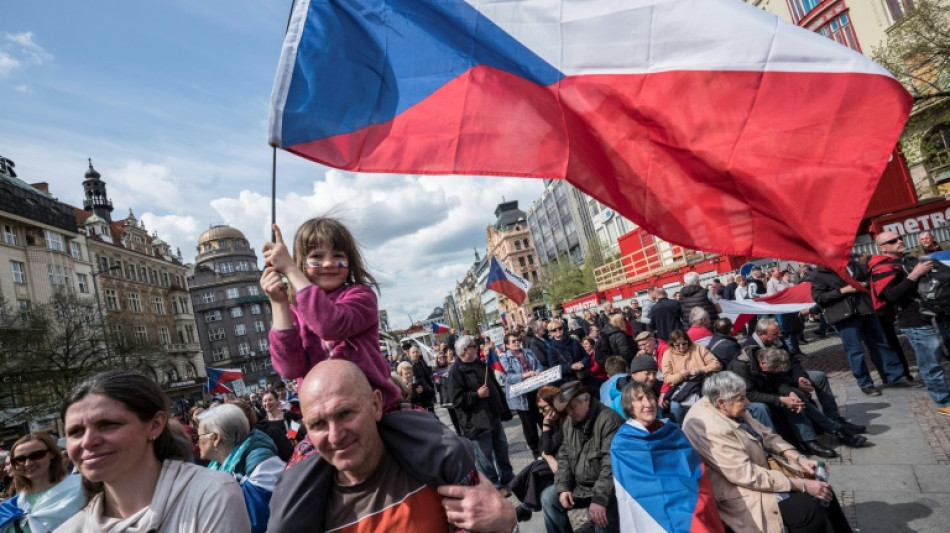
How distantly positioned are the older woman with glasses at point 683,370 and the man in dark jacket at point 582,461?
6.14ft

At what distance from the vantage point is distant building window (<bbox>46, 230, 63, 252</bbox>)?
39.1m

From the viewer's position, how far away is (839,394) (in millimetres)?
7840

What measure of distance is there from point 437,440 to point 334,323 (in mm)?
596

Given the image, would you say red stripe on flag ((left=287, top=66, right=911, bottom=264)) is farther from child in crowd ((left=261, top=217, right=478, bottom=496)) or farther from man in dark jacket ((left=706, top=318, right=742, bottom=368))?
man in dark jacket ((left=706, top=318, right=742, bottom=368))

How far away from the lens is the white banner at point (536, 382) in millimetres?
7168

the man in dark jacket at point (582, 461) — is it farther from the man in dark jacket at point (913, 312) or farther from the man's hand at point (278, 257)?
the man in dark jacket at point (913, 312)

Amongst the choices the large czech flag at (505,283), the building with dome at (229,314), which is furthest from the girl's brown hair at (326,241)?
the building with dome at (229,314)

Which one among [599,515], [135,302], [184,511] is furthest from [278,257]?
[135,302]

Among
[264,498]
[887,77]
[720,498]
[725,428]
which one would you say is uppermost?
[887,77]

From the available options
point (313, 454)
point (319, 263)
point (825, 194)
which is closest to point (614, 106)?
point (825, 194)

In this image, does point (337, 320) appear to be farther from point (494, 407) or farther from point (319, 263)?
point (494, 407)

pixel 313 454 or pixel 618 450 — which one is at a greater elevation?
pixel 313 454

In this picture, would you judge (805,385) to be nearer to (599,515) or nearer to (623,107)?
(599,515)

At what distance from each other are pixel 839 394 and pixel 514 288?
7.32 metres
